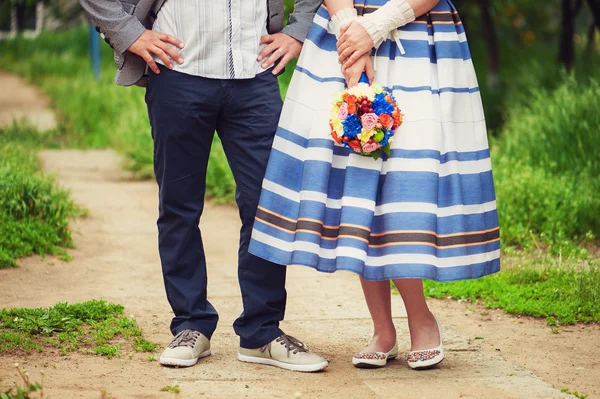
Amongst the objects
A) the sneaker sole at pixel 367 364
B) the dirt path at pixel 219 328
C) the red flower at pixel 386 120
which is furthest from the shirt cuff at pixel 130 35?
the sneaker sole at pixel 367 364

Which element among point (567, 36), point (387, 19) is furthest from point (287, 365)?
point (567, 36)

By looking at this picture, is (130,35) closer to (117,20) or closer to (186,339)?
(117,20)

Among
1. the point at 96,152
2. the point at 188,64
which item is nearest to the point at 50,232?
the point at 188,64

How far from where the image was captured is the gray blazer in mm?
3244

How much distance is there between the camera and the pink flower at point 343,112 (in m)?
3.08

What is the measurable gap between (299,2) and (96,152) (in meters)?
6.68

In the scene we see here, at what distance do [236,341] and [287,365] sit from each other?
474 millimetres

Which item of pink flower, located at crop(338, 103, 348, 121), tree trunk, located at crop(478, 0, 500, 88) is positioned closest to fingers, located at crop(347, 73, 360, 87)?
pink flower, located at crop(338, 103, 348, 121)

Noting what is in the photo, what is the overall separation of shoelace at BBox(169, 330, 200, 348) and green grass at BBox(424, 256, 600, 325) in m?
1.71

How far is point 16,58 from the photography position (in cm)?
2231

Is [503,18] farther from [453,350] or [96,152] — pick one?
[453,350]

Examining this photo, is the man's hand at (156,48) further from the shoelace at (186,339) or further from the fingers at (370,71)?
the shoelace at (186,339)

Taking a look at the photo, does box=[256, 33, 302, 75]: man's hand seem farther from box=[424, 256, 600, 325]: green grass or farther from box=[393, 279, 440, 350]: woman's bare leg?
box=[424, 256, 600, 325]: green grass

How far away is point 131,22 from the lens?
3.24 metres
